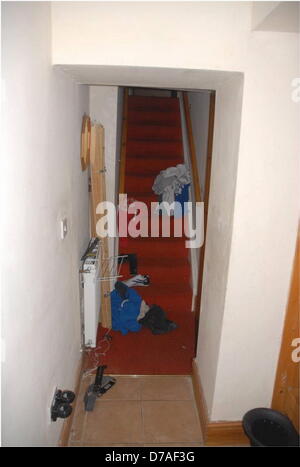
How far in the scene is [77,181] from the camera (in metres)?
2.81

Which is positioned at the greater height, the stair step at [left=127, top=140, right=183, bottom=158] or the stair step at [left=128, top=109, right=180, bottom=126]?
the stair step at [left=128, top=109, right=180, bottom=126]

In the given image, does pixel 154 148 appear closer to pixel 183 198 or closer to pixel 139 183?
pixel 139 183

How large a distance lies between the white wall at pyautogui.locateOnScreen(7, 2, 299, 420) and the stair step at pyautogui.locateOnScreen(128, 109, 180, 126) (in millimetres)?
4307

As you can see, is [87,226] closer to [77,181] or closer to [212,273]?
[77,181]

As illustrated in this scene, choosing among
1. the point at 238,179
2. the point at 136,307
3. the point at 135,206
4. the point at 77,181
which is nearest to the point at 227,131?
the point at 238,179

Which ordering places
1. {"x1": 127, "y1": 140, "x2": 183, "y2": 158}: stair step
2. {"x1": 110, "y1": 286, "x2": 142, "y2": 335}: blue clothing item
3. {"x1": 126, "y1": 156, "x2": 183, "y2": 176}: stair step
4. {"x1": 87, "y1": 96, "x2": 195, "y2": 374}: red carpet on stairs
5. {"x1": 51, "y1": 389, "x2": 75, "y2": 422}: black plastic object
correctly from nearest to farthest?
{"x1": 51, "y1": 389, "x2": 75, "y2": 422}: black plastic object, {"x1": 87, "y1": 96, "x2": 195, "y2": 374}: red carpet on stairs, {"x1": 110, "y1": 286, "x2": 142, "y2": 335}: blue clothing item, {"x1": 126, "y1": 156, "x2": 183, "y2": 176}: stair step, {"x1": 127, "y1": 140, "x2": 183, "y2": 158}: stair step

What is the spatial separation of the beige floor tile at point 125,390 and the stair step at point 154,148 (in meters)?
3.86

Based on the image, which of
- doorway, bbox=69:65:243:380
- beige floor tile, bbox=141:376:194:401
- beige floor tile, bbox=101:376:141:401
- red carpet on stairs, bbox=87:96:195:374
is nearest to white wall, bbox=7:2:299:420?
doorway, bbox=69:65:243:380

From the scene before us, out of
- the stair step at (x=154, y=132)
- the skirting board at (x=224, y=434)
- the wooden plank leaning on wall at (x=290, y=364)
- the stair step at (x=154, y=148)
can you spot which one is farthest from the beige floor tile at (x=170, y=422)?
the stair step at (x=154, y=132)

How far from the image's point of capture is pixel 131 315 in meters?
3.79

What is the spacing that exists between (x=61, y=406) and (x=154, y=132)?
5.20m

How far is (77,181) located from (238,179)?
1.37 m

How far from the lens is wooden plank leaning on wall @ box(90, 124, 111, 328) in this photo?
316 centimetres

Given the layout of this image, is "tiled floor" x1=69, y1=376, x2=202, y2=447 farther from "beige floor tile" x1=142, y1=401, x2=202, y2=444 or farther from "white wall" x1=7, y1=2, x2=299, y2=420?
"white wall" x1=7, y1=2, x2=299, y2=420
